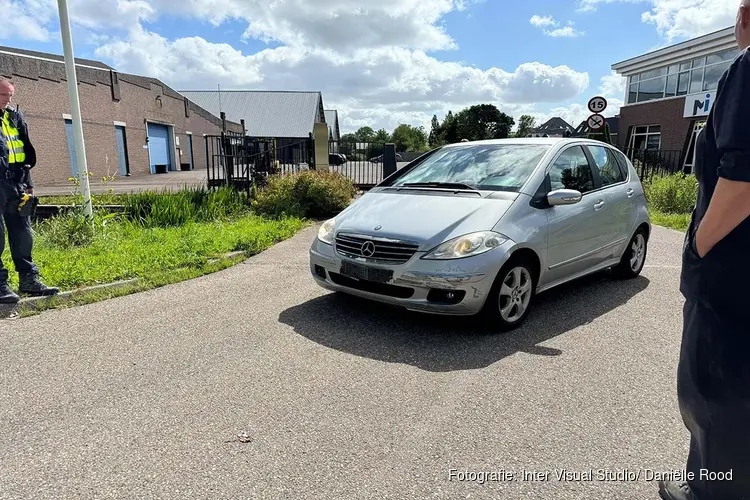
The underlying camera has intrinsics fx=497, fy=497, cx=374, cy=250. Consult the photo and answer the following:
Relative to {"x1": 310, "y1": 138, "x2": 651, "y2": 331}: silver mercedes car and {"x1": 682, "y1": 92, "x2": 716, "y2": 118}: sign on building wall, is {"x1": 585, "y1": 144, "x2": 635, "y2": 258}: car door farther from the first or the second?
{"x1": 682, "y1": 92, "x2": 716, "y2": 118}: sign on building wall

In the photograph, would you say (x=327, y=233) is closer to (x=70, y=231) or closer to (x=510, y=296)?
(x=510, y=296)

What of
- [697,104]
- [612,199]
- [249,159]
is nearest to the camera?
[612,199]

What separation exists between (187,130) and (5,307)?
3266 centimetres

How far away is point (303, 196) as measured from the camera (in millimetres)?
10586

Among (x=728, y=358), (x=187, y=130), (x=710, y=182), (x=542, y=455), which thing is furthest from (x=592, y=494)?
(x=187, y=130)

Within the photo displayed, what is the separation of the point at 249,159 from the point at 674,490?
35.8 ft

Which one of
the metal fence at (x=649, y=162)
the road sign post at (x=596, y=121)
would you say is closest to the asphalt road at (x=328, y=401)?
the road sign post at (x=596, y=121)

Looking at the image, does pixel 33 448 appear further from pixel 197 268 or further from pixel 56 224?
pixel 56 224

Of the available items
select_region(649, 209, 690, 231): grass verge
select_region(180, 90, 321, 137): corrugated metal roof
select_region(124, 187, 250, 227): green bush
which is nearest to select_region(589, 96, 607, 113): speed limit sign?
select_region(649, 209, 690, 231): grass verge

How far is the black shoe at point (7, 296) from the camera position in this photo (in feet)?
15.2

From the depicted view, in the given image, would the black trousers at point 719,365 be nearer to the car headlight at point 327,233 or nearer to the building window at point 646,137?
the car headlight at point 327,233

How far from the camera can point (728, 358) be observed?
1474 millimetres

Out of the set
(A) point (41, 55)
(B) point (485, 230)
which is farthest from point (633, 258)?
(A) point (41, 55)

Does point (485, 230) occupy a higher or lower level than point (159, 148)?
lower
